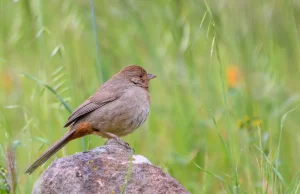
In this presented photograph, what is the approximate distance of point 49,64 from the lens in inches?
360

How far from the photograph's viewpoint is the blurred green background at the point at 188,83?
6398 mm

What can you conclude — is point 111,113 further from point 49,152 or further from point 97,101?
point 49,152

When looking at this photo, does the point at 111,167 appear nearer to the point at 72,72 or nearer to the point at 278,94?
the point at 72,72

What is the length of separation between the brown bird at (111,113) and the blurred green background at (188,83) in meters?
0.22

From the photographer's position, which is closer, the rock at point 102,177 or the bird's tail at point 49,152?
the rock at point 102,177

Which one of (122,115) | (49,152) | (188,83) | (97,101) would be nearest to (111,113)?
(122,115)

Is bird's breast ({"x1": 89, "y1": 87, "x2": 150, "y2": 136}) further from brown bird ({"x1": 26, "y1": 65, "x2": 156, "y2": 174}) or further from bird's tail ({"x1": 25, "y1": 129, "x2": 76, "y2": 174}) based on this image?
bird's tail ({"x1": 25, "y1": 129, "x2": 76, "y2": 174})

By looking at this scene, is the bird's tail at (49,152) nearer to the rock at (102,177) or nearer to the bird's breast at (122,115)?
the bird's breast at (122,115)

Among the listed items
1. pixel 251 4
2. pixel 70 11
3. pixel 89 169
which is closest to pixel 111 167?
pixel 89 169

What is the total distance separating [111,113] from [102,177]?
1772mm

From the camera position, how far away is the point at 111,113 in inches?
236

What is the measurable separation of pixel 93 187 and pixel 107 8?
4.96m

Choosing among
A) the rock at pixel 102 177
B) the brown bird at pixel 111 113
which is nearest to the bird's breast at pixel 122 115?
the brown bird at pixel 111 113

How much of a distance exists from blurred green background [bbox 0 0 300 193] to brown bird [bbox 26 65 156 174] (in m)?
0.22
